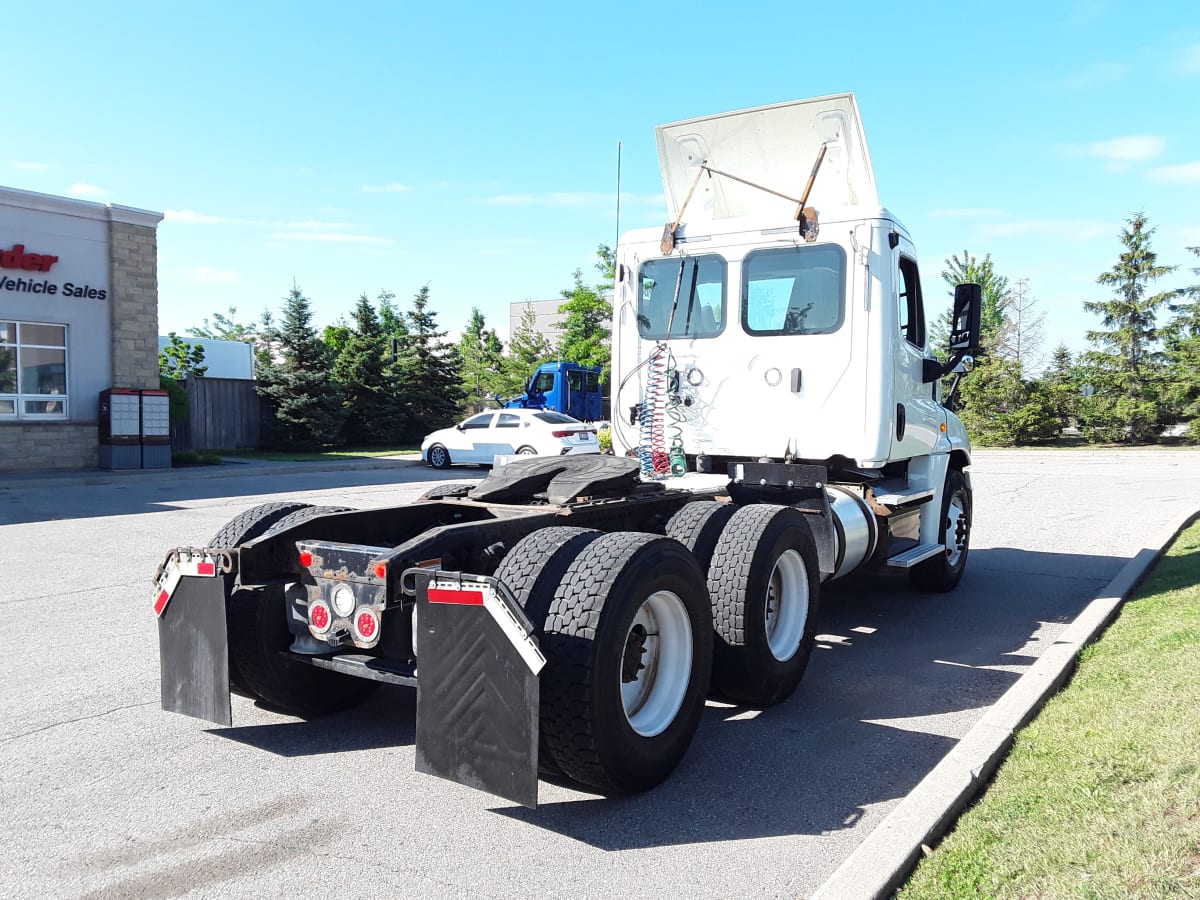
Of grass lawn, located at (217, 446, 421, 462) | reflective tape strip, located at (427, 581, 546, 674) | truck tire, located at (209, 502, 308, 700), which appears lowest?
grass lawn, located at (217, 446, 421, 462)

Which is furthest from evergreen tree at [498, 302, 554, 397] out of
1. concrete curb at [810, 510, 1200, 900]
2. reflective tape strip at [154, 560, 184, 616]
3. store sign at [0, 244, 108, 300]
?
reflective tape strip at [154, 560, 184, 616]

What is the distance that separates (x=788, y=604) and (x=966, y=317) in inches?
132

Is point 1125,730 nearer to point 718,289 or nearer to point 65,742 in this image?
point 718,289

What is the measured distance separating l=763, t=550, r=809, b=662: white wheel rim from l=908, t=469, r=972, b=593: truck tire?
2.85 metres

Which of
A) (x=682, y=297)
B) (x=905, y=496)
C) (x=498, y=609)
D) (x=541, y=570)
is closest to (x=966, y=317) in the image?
(x=905, y=496)

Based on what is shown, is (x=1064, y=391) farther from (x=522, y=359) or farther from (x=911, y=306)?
(x=911, y=306)

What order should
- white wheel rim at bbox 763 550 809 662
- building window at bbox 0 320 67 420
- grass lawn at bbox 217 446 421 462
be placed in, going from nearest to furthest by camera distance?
white wheel rim at bbox 763 550 809 662 < building window at bbox 0 320 67 420 < grass lawn at bbox 217 446 421 462

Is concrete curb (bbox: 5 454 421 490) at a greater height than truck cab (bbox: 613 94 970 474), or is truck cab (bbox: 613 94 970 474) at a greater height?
truck cab (bbox: 613 94 970 474)

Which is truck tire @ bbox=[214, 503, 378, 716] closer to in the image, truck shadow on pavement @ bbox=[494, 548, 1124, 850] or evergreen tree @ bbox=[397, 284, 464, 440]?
truck shadow on pavement @ bbox=[494, 548, 1124, 850]

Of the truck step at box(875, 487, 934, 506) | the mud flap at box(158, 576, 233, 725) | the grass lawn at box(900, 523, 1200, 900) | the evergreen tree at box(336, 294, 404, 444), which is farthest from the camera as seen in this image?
the evergreen tree at box(336, 294, 404, 444)

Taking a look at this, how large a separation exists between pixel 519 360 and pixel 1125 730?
Answer: 44209 mm

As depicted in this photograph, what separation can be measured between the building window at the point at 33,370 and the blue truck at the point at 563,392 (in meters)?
16.5

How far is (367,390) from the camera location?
31.7 meters

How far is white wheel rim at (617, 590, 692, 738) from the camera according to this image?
383cm
